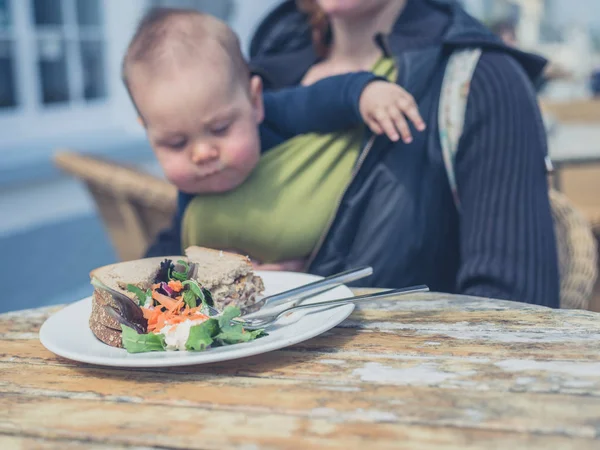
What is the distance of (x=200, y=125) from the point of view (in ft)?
5.23

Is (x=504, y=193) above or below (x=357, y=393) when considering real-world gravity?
above

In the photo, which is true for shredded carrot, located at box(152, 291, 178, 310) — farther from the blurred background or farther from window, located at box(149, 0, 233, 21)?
window, located at box(149, 0, 233, 21)

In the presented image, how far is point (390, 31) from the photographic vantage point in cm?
188

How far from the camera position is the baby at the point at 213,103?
158 cm

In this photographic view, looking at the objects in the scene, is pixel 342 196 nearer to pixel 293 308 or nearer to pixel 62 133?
pixel 293 308

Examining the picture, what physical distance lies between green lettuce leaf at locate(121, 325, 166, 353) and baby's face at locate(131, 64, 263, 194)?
1.96 feet

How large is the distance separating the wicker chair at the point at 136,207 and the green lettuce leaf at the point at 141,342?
49.0 inches

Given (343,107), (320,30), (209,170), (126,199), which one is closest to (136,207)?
(126,199)

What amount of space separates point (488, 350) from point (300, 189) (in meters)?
0.77

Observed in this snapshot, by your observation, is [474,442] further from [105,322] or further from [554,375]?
[105,322]

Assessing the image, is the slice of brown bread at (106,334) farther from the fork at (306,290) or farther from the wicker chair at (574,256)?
the wicker chair at (574,256)

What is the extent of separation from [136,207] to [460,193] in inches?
53.8

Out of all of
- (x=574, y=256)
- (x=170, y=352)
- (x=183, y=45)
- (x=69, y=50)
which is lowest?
(x=574, y=256)

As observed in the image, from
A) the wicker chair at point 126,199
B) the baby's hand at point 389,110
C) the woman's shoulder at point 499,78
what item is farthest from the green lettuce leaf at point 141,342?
the wicker chair at point 126,199
